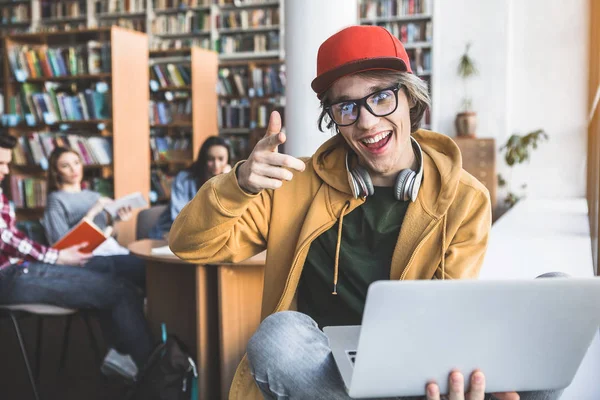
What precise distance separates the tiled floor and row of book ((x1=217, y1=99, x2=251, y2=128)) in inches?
152

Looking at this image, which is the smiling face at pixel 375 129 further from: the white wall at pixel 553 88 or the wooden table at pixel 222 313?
the white wall at pixel 553 88

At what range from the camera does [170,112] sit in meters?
6.62

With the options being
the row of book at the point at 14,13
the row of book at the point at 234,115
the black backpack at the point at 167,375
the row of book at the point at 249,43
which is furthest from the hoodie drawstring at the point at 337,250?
the row of book at the point at 14,13

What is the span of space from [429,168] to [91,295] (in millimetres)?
1731

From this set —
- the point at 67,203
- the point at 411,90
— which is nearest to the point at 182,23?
the point at 67,203

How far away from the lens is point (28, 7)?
837 cm

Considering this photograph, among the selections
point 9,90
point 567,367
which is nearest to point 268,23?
point 9,90

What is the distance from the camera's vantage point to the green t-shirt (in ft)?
4.48

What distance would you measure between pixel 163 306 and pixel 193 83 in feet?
13.3

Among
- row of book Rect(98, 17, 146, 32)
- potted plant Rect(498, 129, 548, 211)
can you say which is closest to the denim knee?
potted plant Rect(498, 129, 548, 211)

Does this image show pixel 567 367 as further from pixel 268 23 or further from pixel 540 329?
pixel 268 23

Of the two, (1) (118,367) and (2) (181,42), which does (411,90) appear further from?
(2) (181,42)

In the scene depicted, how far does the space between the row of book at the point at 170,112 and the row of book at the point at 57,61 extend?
118 cm

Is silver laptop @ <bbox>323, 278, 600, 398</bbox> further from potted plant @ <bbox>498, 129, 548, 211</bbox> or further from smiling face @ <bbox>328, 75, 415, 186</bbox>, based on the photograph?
potted plant @ <bbox>498, 129, 548, 211</bbox>
